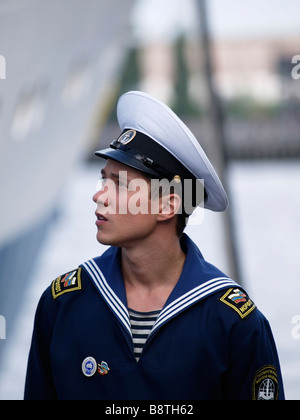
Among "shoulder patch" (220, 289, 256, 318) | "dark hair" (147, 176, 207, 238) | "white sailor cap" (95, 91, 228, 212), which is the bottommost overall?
"shoulder patch" (220, 289, 256, 318)

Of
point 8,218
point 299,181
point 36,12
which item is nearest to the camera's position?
point 36,12

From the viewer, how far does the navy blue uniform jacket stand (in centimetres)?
189

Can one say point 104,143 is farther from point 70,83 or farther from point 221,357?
point 221,357

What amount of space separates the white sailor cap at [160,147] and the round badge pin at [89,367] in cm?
47

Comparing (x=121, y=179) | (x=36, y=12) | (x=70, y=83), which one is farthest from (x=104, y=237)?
(x=70, y=83)

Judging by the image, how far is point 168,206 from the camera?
2031mm

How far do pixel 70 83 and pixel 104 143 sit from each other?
37662mm

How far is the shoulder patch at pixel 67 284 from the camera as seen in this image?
2031mm

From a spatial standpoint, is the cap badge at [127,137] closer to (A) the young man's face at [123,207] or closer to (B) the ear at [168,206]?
(A) the young man's face at [123,207]

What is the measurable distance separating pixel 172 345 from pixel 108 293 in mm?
207

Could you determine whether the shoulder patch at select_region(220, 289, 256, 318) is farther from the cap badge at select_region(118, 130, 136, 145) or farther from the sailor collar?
the cap badge at select_region(118, 130, 136, 145)

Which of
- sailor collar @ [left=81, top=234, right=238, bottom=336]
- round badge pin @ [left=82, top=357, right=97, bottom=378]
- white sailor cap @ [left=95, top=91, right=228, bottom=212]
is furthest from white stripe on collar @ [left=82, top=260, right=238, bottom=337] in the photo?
white sailor cap @ [left=95, top=91, right=228, bottom=212]

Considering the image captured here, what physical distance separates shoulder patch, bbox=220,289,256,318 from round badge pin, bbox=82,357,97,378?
0.34 meters

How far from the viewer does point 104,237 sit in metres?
1.95
